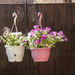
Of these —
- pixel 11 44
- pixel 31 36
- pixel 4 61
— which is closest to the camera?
pixel 31 36

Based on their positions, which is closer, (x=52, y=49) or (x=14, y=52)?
(x=14, y=52)

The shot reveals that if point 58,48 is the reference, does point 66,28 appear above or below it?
above

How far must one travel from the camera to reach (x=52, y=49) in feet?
13.3

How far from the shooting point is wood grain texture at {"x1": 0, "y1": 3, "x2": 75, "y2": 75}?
4027 mm

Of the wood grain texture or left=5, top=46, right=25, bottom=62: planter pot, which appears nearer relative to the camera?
left=5, top=46, right=25, bottom=62: planter pot

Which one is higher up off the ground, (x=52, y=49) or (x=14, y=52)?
(x=14, y=52)

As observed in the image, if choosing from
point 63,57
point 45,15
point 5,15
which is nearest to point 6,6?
point 5,15

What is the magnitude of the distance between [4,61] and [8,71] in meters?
0.21

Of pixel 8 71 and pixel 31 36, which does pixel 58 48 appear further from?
pixel 31 36

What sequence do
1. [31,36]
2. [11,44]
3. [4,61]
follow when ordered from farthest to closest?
[4,61] → [11,44] → [31,36]

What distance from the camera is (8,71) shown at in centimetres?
402

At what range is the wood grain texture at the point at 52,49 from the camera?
13.2ft

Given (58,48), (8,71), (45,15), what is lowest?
(8,71)

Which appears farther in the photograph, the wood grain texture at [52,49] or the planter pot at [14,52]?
the wood grain texture at [52,49]
